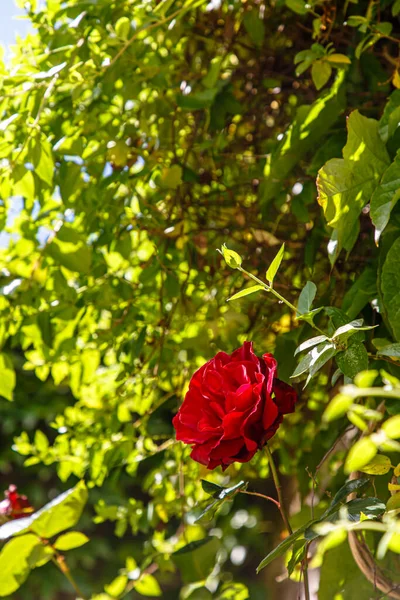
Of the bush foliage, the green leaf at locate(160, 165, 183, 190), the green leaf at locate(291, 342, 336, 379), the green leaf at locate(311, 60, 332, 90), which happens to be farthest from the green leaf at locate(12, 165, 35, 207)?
the green leaf at locate(291, 342, 336, 379)

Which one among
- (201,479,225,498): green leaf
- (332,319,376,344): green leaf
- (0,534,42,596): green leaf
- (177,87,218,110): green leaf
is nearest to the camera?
(332,319,376,344): green leaf

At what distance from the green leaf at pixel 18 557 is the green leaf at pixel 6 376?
0.23 meters

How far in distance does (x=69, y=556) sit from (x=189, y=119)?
7.48 ft

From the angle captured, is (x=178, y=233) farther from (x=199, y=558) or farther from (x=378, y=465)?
(x=378, y=465)

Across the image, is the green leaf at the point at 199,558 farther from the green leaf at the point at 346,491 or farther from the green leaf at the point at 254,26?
the green leaf at the point at 254,26

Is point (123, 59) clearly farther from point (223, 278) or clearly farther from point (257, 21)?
point (223, 278)

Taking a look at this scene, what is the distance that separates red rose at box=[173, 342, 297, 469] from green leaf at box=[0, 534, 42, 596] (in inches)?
10.4

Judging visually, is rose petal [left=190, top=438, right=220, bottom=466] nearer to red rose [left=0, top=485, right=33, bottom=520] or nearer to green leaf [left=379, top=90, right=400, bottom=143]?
green leaf [left=379, top=90, right=400, bottom=143]

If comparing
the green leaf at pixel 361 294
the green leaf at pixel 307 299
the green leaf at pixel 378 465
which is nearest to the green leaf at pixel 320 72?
the green leaf at pixel 361 294

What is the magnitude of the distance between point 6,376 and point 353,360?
1.87ft

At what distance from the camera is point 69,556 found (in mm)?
2846

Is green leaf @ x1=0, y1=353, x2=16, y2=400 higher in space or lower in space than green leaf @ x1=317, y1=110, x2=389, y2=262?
lower

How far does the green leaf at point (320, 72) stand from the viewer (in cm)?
76

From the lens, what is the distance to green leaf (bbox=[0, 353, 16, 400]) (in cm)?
92
